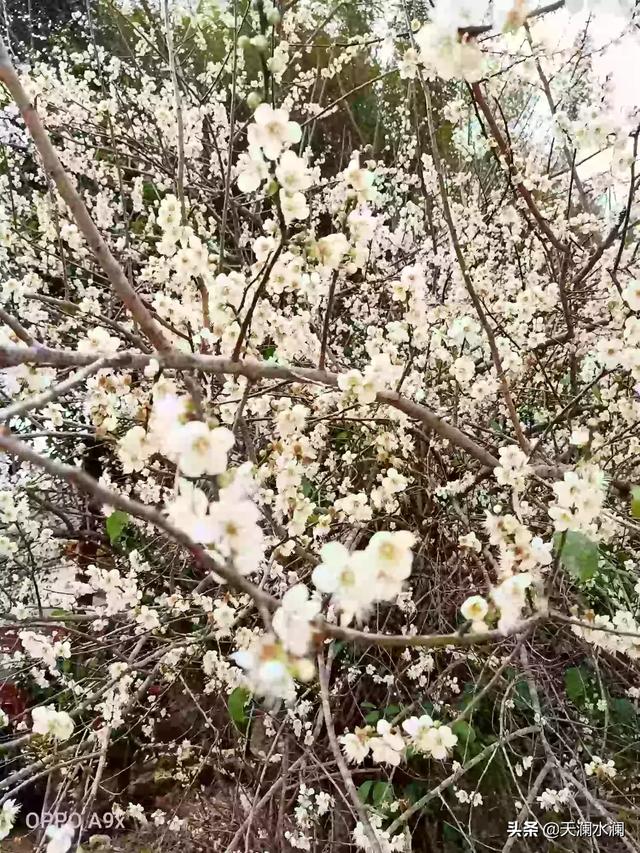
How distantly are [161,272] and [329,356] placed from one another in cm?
59

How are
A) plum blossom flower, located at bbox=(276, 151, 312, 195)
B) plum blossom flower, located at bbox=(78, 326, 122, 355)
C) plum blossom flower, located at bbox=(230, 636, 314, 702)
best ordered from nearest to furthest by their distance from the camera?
plum blossom flower, located at bbox=(230, 636, 314, 702), plum blossom flower, located at bbox=(276, 151, 312, 195), plum blossom flower, located at bbox=(78, 326, 122, 355)

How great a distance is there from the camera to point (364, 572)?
0.56 m

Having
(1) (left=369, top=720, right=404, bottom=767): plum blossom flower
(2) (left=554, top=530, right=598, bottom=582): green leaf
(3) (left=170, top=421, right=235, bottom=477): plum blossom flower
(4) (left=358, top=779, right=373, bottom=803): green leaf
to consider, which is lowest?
(1) (left=369, top=720, right=404, bottom=767): plum blossom flower

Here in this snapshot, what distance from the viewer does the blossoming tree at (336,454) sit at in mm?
823

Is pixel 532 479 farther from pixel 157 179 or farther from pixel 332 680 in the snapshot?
pixel 157 179

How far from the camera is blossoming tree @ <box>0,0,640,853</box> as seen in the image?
82 cm

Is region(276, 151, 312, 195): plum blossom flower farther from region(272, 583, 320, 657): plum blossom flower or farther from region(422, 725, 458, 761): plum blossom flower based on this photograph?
region(422, 725, 458, 761): plum blossom flower

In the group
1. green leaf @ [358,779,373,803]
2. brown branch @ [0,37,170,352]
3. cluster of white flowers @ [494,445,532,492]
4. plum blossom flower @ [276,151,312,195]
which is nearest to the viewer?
brown branch @ [0,37,170,352]

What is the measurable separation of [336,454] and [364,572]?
Answer: 1622 mm

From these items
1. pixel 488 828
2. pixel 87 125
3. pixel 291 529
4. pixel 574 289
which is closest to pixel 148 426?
pixel 291 529

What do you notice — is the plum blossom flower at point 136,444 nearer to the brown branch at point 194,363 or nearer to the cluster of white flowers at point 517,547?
the brown branch at point 194,363

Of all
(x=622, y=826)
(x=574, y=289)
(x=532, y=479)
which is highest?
(x=574, y=289)

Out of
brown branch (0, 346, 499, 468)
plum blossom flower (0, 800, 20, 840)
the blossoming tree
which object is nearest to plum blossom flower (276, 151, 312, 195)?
the blossoming tree

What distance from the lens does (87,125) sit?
2656 mm
